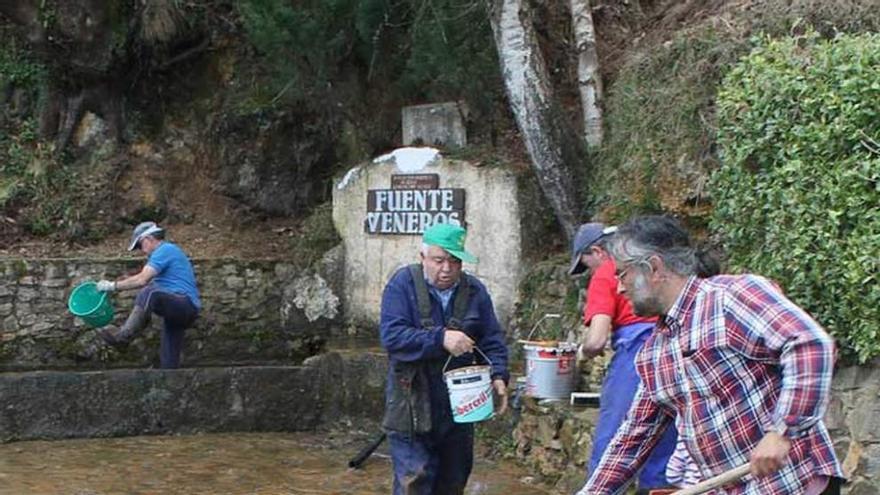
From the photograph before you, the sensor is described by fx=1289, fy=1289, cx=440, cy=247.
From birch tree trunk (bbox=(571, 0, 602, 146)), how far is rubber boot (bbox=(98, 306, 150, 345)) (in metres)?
4.03

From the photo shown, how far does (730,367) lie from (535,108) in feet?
21.6

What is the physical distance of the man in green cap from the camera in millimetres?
5863

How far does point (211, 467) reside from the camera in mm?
8961

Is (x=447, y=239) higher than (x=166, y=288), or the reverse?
(x=447, y=239)

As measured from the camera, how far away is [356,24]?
11.7 meters

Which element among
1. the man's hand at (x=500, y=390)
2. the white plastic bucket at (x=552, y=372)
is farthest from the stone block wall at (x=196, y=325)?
the man's hand at (x=500, y=390)

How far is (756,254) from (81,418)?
5.63 m

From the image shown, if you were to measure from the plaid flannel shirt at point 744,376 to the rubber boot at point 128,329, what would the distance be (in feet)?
25.3

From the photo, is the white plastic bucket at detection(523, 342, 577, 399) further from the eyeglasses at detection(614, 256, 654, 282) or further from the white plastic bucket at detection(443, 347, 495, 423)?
the eyeglasses at detection(614, 256, 654, 282)

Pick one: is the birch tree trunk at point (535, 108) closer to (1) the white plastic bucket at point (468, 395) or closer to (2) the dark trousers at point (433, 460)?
(2) the dark trousers at point (433, 460)

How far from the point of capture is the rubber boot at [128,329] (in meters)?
10.9

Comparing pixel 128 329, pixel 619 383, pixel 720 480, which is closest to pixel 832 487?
pixel 720 480

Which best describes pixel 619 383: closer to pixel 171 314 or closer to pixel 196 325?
pixel 171 314

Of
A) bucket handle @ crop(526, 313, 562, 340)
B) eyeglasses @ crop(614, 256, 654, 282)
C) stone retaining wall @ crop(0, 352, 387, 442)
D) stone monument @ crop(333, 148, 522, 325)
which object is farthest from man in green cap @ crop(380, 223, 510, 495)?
stone monument @ crop(333, 148, 522, 325)
